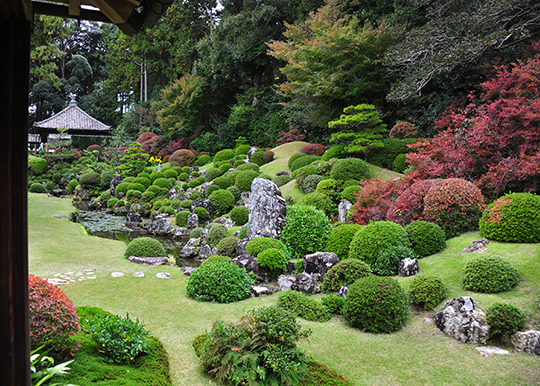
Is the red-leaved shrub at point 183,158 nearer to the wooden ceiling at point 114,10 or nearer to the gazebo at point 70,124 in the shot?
the gazebo at point 70,124

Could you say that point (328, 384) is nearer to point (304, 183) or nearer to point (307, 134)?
point (304, 183)

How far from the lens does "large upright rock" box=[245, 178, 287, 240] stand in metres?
9.41

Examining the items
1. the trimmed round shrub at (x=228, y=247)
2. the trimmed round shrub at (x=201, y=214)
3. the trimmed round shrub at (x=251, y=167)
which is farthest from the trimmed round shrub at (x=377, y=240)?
the trimmed round shrub at (x=251, y=167)

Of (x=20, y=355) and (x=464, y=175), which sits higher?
(x=464, y=175)

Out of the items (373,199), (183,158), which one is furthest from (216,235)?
(183,158)

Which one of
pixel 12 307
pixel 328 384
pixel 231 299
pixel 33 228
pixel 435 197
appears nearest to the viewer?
pixel 12 307

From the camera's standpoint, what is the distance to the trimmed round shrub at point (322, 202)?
1152 centimetres

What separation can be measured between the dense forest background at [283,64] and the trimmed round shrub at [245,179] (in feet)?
14.6

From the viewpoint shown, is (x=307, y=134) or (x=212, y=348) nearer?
(x=212, y=348)

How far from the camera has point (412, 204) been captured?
8.32m

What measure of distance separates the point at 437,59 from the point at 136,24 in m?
10.3

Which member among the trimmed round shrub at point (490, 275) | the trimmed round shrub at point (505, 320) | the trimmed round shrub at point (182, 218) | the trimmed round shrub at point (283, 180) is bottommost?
the trimmed round shrub at point (182, 218)

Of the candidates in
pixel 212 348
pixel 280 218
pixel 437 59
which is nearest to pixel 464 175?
pixel 437 59

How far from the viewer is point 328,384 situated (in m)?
3.76
